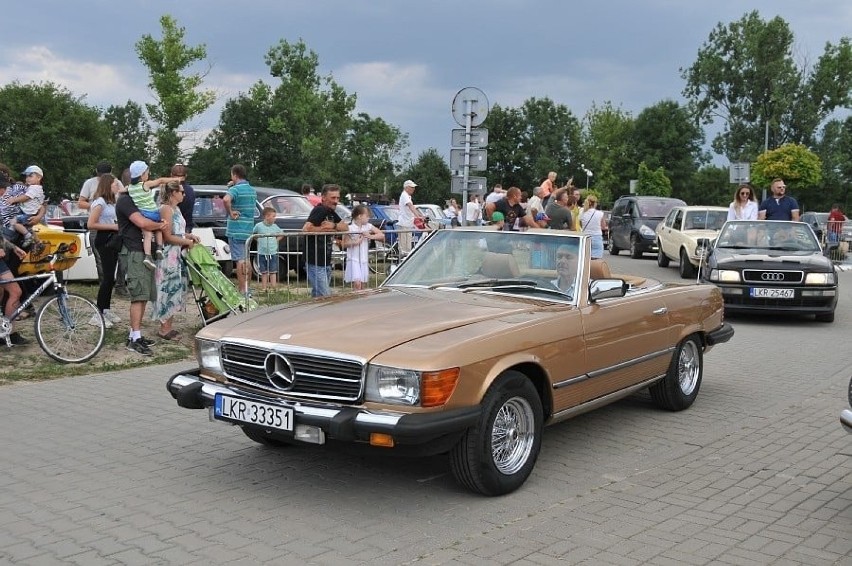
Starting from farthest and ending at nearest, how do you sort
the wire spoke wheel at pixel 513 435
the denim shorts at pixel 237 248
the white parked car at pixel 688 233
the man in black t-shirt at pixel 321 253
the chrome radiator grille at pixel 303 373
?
1. the white parked car at pixel 688 233
2. the denim shorts at pixel 237 248
3. the man in black t-shirt at pixel 321 253
4. the wire spoke wheel at pixel 513 435
5. the chrome radiator grille at pixel 303 373

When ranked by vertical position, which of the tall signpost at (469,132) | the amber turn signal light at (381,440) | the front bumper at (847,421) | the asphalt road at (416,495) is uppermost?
the tall signpost at (469,132)

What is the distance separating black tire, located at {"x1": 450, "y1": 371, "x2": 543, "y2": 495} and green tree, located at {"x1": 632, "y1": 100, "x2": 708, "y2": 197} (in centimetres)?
6860

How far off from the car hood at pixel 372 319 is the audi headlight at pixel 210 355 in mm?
50

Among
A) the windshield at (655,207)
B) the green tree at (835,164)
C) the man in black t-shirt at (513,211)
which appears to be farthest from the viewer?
the green tree at (835,164)

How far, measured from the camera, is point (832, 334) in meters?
11.9

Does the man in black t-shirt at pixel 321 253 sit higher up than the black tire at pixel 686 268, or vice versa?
the man in black t-shirt at pixel 321 253

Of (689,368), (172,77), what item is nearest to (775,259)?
(689,368)

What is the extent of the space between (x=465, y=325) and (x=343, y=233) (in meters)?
7.06

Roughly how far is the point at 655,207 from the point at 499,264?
21.4m

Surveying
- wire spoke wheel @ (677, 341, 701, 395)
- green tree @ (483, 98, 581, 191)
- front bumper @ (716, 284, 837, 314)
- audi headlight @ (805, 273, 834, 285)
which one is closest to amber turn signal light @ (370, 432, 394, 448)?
wire spoke wheel @ (677, 341, 701, 395)

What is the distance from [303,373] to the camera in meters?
4.65

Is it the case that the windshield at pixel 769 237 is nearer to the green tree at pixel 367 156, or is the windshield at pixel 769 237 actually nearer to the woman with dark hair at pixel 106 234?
the woman with dark hair at pixel 106 234

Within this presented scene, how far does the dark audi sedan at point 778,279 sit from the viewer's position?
1234cm

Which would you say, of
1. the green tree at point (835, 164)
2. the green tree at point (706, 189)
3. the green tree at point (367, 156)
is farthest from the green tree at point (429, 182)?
the green tree at point (835, 164)
